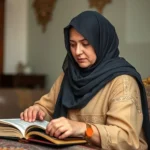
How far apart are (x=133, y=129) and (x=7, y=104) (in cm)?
123

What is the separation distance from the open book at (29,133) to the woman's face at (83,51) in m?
0.38

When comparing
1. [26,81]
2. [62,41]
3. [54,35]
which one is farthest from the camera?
[26,81]

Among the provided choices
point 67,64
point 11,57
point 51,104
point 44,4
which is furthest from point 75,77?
point 11,57

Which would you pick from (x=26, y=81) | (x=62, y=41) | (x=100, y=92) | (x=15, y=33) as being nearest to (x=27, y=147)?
(x=100, y=92)

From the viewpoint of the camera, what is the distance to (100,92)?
4.53 feet

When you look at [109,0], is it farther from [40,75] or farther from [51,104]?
[51,104]

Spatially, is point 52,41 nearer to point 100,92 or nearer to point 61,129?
point 100,92

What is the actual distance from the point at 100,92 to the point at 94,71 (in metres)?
0.09

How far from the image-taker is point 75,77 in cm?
145

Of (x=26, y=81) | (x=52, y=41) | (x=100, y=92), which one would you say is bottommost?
(x=26, y=81)

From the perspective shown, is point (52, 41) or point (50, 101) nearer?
point (50, 101)

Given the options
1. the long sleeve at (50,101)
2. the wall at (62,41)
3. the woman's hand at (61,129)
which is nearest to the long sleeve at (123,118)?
the woman's hand at (61,129)

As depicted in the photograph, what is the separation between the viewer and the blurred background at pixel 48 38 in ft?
10.2

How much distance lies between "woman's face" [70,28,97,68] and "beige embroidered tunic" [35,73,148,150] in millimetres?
148
